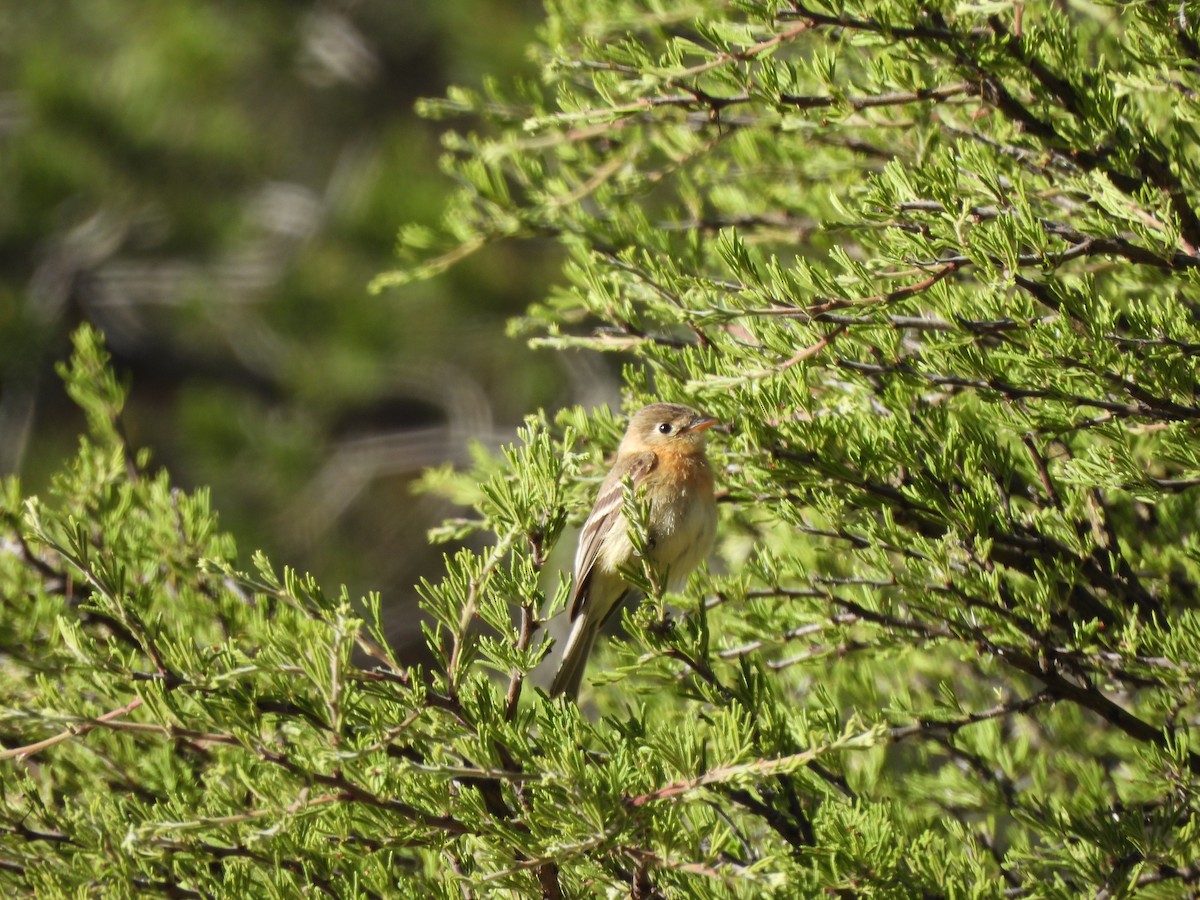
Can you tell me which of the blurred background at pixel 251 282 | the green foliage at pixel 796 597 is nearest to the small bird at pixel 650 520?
the green foliage at pixel 796 597

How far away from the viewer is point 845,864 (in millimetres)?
2529

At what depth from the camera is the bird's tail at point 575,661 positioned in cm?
401

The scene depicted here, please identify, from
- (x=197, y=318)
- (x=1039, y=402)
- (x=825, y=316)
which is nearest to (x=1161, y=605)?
(x=1039, y=402)

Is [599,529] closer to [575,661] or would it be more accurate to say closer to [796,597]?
[575,661]

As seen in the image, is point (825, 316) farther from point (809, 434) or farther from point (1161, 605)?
point (1161, 605)

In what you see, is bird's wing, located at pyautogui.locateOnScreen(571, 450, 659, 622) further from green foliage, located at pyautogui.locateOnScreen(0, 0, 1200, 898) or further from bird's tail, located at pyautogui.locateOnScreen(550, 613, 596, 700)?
green foliage, located at pyautogui.locateOnScreen(0, 0, 1200, 898)

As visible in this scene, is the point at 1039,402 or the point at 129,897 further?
the point at 1039,402

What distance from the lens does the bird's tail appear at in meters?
4.01

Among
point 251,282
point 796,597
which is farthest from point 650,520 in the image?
point 251,282

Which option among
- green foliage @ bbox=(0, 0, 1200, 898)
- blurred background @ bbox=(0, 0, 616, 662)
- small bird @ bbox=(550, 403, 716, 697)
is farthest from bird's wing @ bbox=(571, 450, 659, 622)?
blurred background @ bbox=(0, 0, 616, 662)

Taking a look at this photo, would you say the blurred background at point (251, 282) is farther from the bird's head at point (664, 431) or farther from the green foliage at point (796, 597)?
the green foliage at point (796, 597)

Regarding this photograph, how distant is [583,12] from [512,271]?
541cm

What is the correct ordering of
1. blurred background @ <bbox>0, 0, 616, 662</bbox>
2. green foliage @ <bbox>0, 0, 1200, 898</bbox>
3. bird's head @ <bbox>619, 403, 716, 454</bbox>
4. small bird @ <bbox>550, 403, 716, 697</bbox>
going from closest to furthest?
green foliage @ <bbox>0, 0, 1200, 898</bbox>, small bird @ <bbox>550, 403, 716, 697</bbox>, bird's head @ <bbox>619, 403, 716, 454</bbox>, blurred background @ <bbox>0, 0, 616, 662</bbox>

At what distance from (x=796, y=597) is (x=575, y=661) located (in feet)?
3.42
